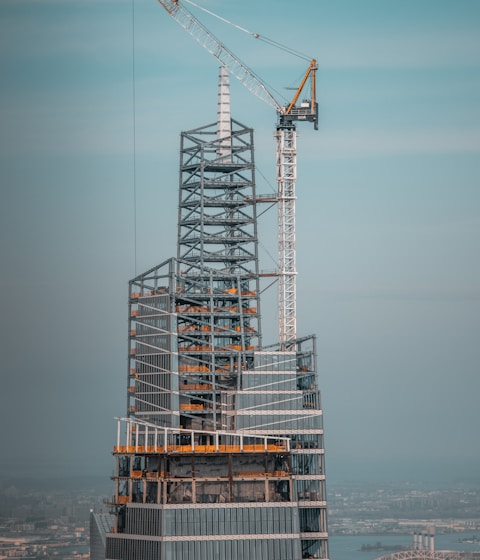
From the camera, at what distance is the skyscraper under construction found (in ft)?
589

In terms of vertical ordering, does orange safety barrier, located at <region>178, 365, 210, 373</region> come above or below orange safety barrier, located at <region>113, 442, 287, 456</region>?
above

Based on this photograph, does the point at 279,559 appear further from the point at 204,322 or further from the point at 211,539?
the point at 204,322

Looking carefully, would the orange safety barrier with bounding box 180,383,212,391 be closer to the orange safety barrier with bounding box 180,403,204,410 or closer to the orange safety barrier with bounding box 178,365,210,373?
the orange safety barrier with bounding box 178,365,210,373

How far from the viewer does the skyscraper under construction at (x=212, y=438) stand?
179375mm

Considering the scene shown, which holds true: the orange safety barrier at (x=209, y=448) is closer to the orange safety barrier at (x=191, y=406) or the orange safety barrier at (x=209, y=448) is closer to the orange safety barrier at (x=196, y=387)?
the orange safety barrier at (x=191, y=406)

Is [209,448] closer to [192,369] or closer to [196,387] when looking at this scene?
[196,387]

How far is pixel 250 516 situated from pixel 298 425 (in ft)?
52.9

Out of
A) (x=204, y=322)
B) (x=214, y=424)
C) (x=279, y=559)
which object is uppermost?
(x=204, y=322)

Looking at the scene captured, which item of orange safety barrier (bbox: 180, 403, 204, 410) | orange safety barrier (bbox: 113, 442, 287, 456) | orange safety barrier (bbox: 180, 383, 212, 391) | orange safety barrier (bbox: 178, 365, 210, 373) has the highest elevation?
orange safety barrier (bbox: 178, 365, 210, 373)

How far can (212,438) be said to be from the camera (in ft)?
616

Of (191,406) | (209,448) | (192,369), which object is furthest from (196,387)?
(209,448)

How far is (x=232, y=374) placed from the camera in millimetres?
192625

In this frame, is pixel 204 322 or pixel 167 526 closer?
pixel 167 526

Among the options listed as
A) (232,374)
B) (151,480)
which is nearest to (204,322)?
(232,374)
